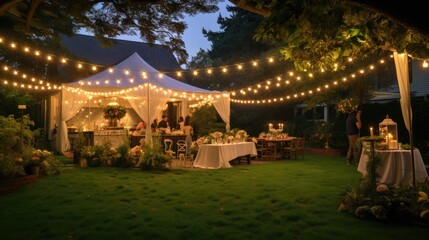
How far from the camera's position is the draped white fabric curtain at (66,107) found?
13.1m

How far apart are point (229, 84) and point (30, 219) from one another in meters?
20.1

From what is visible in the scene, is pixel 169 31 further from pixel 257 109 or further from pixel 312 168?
pixel 257 109

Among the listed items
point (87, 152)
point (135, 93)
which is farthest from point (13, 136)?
point (135, 93)

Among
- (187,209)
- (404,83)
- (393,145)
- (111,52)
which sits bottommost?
(187,209)

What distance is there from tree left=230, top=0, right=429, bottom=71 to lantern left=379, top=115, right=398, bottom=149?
3.64 m

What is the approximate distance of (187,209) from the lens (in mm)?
5207

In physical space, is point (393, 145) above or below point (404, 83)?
below

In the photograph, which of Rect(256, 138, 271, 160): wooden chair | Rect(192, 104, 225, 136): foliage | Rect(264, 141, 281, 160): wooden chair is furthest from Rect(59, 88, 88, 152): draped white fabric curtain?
Rect(264, 141, 281, 160): wooden chair

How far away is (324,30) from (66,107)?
12.1 meters

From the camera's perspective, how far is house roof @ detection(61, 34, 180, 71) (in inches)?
909

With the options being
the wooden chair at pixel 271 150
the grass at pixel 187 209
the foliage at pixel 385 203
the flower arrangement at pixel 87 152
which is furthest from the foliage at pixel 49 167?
the wooden chair at pixel 271 150

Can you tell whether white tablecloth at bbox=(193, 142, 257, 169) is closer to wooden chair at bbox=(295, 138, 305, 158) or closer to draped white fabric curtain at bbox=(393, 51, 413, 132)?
wooden chair at bbox=(295, 138, 305, 158)

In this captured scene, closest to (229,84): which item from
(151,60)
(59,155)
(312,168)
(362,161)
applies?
(151,60)

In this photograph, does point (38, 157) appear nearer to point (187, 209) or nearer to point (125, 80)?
point (187, 209)
